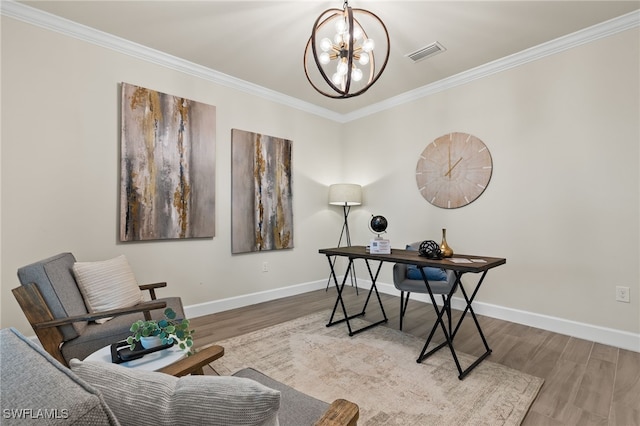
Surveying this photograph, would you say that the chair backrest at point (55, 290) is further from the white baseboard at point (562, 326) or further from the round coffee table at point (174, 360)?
the white baseboard at point (562, 326)

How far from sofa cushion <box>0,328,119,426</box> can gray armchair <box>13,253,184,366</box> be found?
138 centimetres

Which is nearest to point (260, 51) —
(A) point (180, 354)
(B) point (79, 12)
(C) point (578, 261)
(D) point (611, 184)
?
(B) point (79, 12)

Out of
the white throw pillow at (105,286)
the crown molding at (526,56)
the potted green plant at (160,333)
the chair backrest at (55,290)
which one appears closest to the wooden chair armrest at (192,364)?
the potted green plant at (160,333)

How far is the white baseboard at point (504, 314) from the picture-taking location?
250 cm

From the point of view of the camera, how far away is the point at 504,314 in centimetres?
313

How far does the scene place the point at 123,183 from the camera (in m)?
2.78

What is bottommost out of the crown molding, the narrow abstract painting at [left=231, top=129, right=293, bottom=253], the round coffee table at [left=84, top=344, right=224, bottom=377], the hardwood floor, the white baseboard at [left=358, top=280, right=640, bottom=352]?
the hardwood floor

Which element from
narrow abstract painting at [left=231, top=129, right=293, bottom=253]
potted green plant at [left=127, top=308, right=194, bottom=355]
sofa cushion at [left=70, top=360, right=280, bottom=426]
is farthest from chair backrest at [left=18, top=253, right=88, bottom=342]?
narrow abstract painting at [left=231, top=129, right=293, bottom=253]

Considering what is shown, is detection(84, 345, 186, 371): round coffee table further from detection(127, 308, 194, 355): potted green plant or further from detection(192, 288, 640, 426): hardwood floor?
detection(192, 288, 640, 426): hardwood floor

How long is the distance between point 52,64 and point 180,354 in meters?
2.71

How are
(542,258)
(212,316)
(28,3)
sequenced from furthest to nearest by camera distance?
1. (212,316)
2. (542,258)
3. (28,3)

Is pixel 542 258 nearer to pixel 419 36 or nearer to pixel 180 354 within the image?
pixel 419 36

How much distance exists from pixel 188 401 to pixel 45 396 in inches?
9.3

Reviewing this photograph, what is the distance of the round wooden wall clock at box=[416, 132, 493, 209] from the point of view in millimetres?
3336
